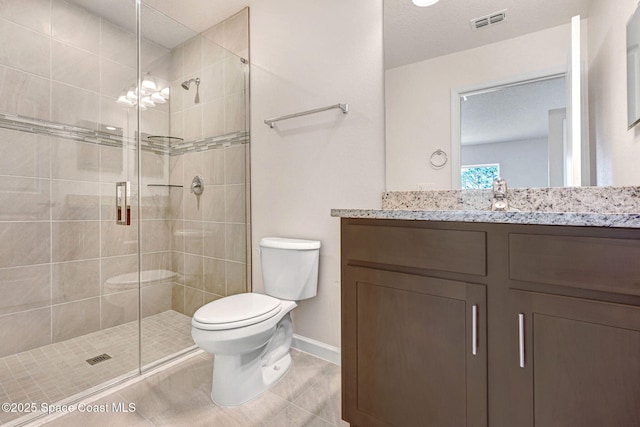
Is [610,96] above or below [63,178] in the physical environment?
above

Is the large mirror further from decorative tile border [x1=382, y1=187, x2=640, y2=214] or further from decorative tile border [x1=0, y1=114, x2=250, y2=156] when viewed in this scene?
decorative tile border [x1=0, y1=114, x2=250, y2=156]

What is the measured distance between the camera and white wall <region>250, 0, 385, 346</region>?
64.3 inches

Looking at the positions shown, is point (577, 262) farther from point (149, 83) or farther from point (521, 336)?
point (149, 83)

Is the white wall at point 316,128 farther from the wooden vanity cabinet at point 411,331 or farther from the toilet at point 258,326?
the wooden vanity cabinet at point 411,331

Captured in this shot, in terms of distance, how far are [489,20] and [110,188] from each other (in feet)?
7.61

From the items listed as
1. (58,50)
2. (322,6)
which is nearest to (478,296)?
(322,6)

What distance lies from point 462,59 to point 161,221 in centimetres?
207

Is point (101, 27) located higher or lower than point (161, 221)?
higher

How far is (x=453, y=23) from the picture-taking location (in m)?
1.40

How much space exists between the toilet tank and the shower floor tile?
0.79 metres

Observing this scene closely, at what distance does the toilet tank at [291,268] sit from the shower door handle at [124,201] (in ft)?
3.10

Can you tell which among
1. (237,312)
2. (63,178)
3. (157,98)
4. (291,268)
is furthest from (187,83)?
(237,312)

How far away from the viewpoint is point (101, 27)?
1936 mm

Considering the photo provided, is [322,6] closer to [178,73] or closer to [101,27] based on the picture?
[178,73]
